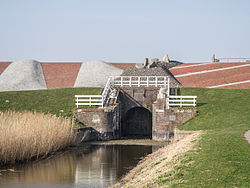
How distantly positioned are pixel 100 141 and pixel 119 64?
114ft

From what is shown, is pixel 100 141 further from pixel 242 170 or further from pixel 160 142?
pixel 242 170

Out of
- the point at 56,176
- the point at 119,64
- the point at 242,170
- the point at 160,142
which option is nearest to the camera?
the point at 242,170

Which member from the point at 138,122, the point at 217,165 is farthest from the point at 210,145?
the point at 138,122

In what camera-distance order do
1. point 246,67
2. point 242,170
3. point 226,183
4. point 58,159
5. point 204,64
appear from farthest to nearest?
point 204,64, point 246,67, point 58,159, point 242,170, point 226,183

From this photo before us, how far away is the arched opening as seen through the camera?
38156mm

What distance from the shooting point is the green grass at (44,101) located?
34.7 metres

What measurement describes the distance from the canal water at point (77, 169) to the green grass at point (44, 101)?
869cm

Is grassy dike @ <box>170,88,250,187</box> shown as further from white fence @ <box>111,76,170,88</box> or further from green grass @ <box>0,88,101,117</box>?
green grass @ <box>0,88,101,117</box>

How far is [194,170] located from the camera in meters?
12.6

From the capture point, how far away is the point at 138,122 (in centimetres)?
3838

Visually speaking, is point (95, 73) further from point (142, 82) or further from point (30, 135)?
point (30, 135)

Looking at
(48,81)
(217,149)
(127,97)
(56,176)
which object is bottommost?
(56,176)

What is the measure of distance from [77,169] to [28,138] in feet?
9.20

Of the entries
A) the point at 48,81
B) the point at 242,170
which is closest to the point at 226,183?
the point at 242,170
